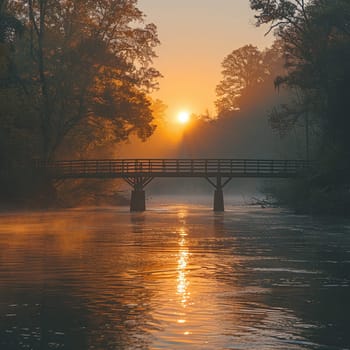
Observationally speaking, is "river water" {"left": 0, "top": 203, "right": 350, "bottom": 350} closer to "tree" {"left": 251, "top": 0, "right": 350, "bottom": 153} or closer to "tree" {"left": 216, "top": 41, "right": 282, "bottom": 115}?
"tree" {"left": 251, "top": 0, "right": 350, "bottom": 153}

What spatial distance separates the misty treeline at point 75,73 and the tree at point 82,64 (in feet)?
0.24

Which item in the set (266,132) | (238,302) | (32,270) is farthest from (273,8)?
(266,132)

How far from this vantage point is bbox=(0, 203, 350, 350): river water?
1525 centimetres

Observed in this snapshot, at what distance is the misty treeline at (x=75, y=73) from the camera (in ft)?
231

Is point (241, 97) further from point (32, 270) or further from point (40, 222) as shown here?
point (32, 270)

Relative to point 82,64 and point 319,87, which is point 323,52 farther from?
point 82,64

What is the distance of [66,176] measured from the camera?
7188 centimetres

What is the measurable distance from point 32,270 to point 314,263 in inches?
321

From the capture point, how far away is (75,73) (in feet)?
239

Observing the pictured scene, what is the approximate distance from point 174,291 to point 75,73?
53535 mm

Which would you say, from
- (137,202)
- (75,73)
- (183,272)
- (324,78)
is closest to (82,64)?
(75,73)

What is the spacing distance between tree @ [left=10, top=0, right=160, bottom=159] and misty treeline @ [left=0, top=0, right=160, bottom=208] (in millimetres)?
74

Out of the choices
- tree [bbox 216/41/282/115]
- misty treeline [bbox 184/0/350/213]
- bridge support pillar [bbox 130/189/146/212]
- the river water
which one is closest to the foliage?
misty treeline [bbox 184/0/350/213]

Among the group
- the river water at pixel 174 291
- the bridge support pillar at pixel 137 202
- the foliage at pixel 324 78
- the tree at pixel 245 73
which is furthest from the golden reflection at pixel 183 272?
the tree at pixel 245 73
